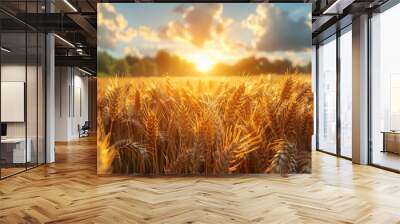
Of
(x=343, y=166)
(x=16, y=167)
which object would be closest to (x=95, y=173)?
(x=16, y=167)

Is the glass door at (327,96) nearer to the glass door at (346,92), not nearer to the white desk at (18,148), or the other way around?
the glass door at (346,92)

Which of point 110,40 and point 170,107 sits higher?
point 110,40

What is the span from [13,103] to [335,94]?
7.41 meters

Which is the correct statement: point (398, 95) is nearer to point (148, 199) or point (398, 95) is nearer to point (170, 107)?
point (170, 107)

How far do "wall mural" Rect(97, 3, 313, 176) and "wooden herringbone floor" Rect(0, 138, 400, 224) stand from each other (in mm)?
423

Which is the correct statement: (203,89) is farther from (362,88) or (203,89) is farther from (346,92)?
(346,92)

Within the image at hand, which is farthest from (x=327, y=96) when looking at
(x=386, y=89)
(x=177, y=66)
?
(x=177, y=66)

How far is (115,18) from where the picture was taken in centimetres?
646

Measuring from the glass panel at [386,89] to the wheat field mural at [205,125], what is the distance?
1.81 m

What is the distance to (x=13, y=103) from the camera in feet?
21.8

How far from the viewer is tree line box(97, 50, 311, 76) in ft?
21.1

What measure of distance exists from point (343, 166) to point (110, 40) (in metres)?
5.10

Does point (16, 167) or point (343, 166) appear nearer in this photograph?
point (16, 167)

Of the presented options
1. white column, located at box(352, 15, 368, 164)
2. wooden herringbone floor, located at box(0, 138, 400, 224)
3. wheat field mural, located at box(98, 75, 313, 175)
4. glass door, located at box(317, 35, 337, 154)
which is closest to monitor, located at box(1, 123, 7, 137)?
wooden herringbone floor, located at box(0, 138, 400, 224)
